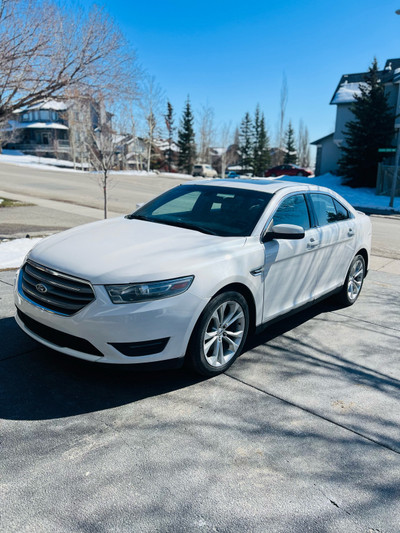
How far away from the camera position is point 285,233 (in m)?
4.02

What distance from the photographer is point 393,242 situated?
11797 millimetres

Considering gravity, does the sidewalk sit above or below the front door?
below

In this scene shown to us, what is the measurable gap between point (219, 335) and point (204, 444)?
99cm

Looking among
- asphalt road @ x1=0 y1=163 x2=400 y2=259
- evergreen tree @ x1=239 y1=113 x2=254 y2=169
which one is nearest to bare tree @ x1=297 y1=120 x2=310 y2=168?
evergreen tree @ x1=239 y1=113 x2=254 y2=169

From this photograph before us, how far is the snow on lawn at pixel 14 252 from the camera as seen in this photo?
677 centimetres

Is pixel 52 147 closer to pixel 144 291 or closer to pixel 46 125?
pixel 46 125

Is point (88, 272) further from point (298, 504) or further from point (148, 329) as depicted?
point (298, 504)

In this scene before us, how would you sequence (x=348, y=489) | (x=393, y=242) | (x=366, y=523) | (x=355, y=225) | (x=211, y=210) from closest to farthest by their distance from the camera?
(x=366, y=523)
(x=348, y=489)
(x=211, y=210)
(x=355, y=225)
(x=393, y=242)

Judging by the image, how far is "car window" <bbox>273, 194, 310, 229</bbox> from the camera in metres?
4.38

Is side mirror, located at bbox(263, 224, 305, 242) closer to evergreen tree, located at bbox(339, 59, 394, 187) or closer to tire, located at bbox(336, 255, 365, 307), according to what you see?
tire, located at bbox(336, 255, 365, 307)

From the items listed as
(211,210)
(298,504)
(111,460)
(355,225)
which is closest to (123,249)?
(211,210)

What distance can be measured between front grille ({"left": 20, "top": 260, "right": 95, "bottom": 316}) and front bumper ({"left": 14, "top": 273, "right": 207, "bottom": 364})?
57 millimetres

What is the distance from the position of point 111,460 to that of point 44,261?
1638 millimetres

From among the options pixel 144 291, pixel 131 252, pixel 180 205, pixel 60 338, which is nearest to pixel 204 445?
pixel 144 291
